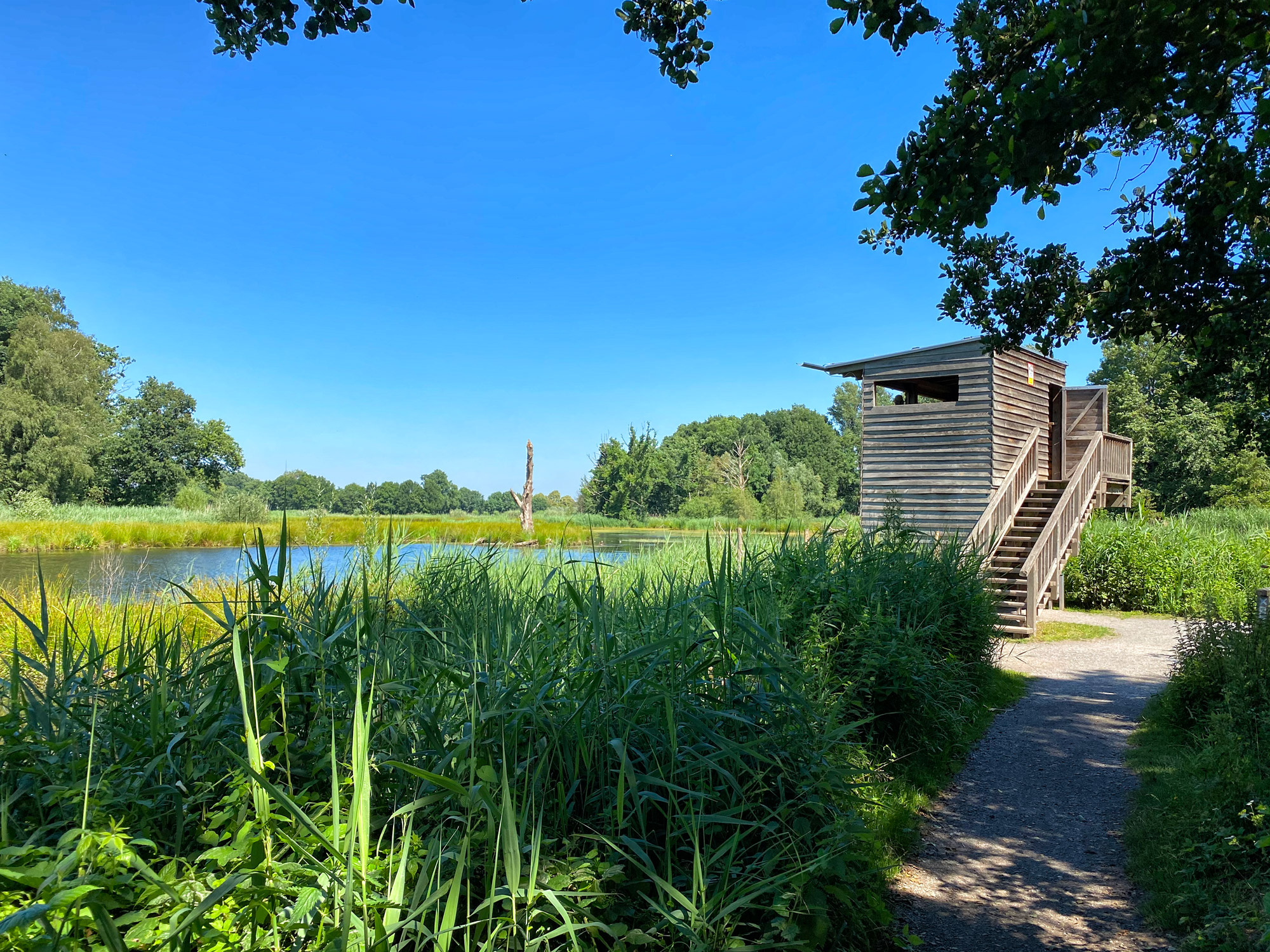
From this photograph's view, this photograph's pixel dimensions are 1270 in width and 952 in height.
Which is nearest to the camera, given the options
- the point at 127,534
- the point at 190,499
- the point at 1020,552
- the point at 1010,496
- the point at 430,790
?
the point at 430,790

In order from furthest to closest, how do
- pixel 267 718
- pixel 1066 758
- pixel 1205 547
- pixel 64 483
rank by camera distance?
pixel 64 483
pixel 1205 547
pixel 1066 758
pixel 267 718

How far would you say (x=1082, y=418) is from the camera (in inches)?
801

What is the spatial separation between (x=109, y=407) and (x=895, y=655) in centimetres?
5940

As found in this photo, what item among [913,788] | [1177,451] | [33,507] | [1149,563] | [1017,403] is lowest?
[913,788]

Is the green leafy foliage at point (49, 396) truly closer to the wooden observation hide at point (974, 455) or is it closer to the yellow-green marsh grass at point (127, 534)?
the yellow-green marsh grass at point (127, 534)

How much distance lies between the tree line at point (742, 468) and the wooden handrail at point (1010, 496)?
18.0m

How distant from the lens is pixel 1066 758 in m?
6.22

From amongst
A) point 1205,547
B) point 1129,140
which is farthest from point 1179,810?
point 1205,547

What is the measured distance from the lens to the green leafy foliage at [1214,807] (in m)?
3.41

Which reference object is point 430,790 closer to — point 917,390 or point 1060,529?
point 1060,529

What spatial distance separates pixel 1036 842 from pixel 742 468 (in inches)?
2290

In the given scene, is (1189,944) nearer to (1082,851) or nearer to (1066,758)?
(1082,851)

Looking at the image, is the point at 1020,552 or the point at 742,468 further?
the point at 742,468

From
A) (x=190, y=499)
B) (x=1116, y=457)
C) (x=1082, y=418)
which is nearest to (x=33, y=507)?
(x=190, y=499)
